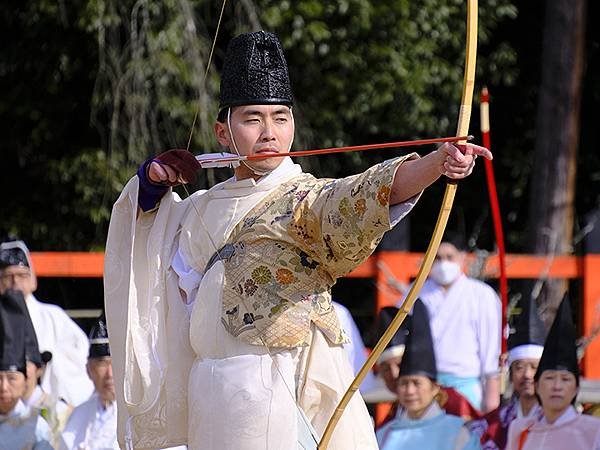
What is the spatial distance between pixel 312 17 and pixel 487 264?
1871 mm

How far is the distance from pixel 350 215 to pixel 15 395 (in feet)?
9.33

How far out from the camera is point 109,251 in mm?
4414

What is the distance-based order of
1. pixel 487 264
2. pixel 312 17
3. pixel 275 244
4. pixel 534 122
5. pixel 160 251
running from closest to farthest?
pixel 275 244, pixel 160 251, pixel 487 264, pixel 312 17, pixel 534 122

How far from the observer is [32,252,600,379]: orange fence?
28.3 feet

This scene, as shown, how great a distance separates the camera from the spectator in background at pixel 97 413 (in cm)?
635

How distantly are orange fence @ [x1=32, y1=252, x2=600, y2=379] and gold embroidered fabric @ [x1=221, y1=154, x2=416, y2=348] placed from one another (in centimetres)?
445

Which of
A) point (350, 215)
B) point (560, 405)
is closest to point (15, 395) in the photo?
point (560, 405)

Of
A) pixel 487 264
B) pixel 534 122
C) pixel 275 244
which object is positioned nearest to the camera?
pixel 275 244

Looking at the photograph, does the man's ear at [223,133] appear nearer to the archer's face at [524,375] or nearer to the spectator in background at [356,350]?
the archer's face at [524,375]

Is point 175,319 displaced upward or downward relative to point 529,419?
upward

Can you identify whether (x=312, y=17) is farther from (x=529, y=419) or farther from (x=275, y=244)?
(x=275, y=244)

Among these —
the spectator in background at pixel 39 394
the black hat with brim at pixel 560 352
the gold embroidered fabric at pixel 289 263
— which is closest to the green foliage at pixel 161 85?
the spectator in background at pixel 39 394

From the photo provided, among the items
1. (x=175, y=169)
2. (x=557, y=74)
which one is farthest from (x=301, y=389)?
(x=557, y=74)

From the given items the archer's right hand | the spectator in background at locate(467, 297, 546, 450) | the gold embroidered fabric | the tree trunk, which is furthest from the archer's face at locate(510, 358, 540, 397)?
the tree trunk
